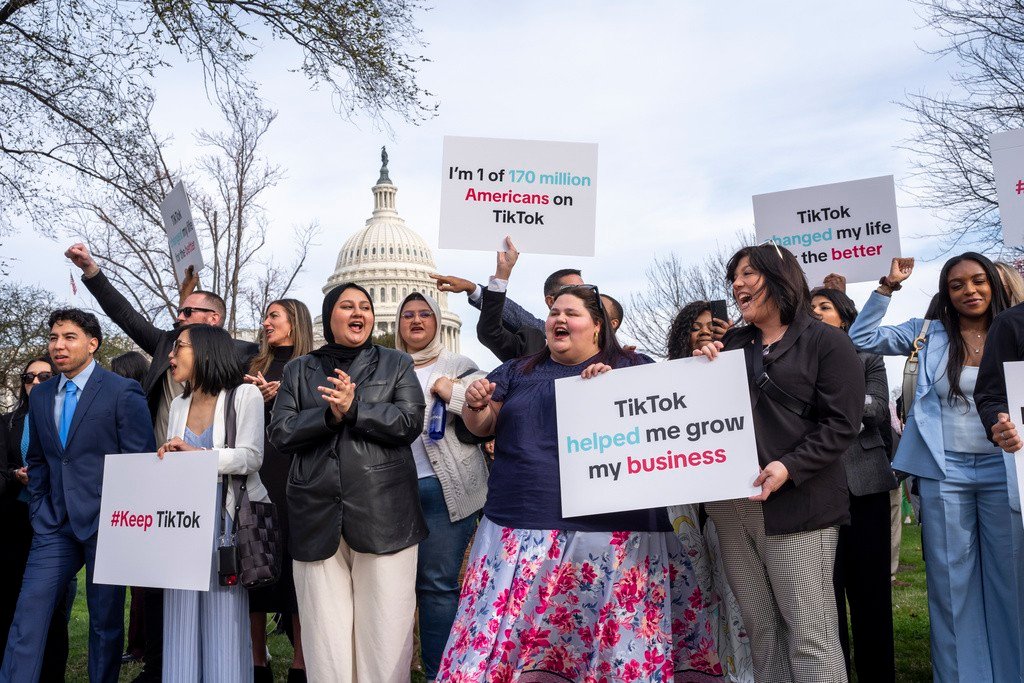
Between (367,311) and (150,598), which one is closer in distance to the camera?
(367,311)

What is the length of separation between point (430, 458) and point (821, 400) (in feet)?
7.62

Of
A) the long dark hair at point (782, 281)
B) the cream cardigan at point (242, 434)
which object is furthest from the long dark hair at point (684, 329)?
the cream cardigan at point (242, 434)

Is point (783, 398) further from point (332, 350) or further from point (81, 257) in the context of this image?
point (81, 257)

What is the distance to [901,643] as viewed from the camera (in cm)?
664

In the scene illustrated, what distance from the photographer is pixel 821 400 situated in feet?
13.3

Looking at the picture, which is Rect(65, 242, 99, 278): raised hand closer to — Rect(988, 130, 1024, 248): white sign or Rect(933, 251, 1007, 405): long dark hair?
Rect(933, 251, 1007, 405): long dark hair

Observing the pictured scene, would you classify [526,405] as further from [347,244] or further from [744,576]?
[347,244]

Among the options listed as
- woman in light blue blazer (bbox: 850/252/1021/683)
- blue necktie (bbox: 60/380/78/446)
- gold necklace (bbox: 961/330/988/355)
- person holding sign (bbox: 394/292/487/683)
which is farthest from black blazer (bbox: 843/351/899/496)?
blue necktie (bbox: 60/380/78/446)

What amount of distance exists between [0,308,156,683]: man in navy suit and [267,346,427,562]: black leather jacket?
4.88 feet

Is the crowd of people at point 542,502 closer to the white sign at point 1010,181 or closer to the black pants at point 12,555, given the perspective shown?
the white sign at point 1010,181

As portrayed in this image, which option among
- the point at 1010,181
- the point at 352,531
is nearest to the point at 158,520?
the point at 352,531

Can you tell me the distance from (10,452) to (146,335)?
4.13ft

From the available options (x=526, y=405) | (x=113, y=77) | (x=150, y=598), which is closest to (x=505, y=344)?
(x=526, y=405)

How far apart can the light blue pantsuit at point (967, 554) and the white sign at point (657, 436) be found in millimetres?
1298
